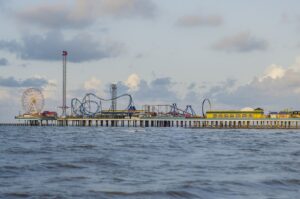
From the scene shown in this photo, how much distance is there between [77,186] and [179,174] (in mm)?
6859

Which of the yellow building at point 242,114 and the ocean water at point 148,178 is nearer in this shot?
the ocean water at point 148,178

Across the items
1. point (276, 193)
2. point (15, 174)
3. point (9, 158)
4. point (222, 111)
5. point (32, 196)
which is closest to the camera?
point (32, 196)

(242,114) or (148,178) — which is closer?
(148,178)

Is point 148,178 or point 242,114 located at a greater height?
point 242,114

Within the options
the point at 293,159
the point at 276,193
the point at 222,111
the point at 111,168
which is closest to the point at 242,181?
the point at 276,193

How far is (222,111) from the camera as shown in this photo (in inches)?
7790

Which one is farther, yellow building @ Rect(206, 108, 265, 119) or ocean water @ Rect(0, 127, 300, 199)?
yellow building @ Rect(206, 108, 265, 119)

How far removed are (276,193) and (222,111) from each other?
576ft

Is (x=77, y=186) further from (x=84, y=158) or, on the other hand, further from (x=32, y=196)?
(x=84, y=158)

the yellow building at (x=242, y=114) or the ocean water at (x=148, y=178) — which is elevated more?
the yellow building at (x=242, y=114)

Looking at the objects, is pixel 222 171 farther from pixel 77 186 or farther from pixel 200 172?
pixel 77 186

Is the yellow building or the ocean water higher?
the yellow building

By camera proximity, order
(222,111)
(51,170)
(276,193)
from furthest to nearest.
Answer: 1. (222,111)
2. (51,170)
3. (276,193)

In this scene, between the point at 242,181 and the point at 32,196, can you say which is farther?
the point at 242,181
